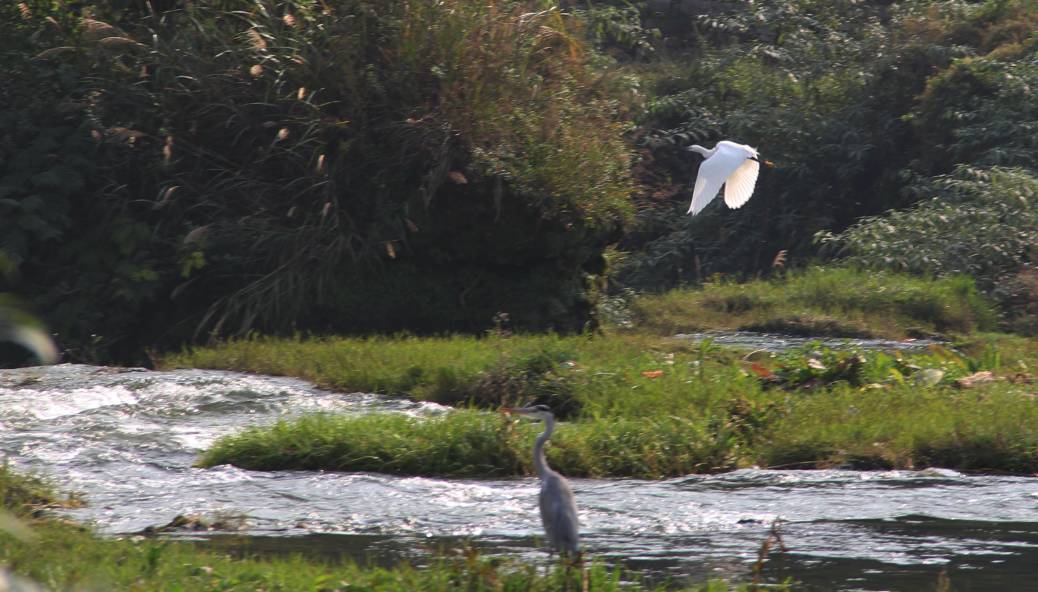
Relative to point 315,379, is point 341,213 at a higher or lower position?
higher

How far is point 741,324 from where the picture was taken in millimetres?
16047

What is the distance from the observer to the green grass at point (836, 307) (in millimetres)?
15359

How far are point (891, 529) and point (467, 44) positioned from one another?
27.8 ft

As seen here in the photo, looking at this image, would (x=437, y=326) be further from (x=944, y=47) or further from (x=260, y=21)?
(x=944, y=47)

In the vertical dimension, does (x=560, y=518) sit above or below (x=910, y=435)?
above

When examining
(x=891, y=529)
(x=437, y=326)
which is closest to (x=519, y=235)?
(x=437, y=326)

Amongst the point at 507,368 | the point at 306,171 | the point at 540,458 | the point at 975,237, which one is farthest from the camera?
the point at 975,237

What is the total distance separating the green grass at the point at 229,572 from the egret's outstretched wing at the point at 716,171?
7.41 meters

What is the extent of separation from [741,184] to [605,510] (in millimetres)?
7404

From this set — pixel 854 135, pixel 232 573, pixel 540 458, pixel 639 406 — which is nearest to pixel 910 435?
pixel 639 406

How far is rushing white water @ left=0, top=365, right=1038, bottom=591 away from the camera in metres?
6.46

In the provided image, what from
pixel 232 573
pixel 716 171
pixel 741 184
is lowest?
pixel 232 573

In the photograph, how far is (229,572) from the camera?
5.41 metres

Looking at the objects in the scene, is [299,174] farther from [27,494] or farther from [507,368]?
[27,494]
